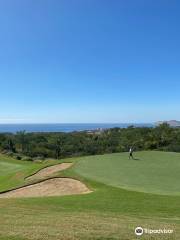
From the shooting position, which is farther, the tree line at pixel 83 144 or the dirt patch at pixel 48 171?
the tree line at pixel 83 144

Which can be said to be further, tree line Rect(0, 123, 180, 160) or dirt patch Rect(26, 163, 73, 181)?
tree line Rect(0, 123, 180, 160)

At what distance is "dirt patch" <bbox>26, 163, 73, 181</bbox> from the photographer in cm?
2356

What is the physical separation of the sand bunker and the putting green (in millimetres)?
1304

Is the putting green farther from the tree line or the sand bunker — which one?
the tree line

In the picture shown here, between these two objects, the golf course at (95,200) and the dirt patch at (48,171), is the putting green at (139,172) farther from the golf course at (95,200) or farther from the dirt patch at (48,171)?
the dirt patch at (48,171)

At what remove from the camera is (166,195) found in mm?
15898

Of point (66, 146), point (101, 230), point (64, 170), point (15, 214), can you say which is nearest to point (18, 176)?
point (64, 170)

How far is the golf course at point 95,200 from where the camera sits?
834cm

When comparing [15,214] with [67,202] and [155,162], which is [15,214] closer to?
[67,202]

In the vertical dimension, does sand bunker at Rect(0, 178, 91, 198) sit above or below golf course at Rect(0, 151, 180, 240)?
below

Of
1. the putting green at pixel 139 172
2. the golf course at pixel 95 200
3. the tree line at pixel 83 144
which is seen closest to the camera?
the golf course at pixel 95 200

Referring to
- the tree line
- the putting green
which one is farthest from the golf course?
the tree line

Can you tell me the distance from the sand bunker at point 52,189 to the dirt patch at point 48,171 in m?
2.01

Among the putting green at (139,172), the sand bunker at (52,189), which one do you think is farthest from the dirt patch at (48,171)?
the sand bunker at (52,189)
